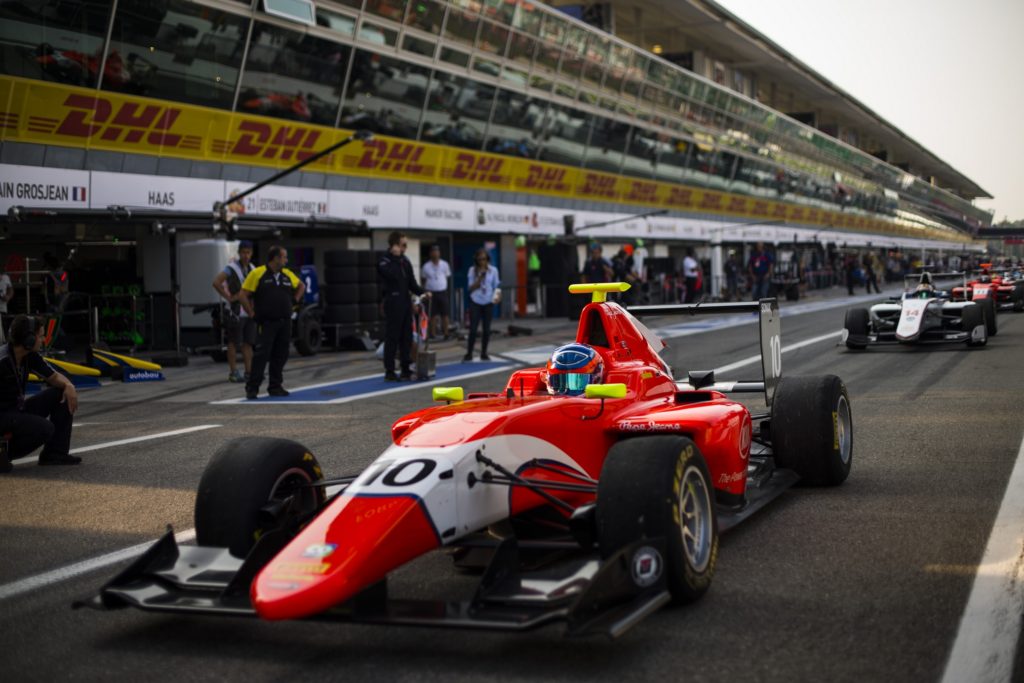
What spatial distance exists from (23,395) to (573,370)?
16.2 feet

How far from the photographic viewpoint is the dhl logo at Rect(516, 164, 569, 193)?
116 ft

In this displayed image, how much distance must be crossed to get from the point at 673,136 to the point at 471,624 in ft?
146

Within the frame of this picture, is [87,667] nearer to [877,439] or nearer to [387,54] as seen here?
[877,439]

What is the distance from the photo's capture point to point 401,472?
464cm

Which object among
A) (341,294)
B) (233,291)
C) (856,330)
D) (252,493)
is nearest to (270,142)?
(341,294)

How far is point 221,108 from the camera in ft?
76.9

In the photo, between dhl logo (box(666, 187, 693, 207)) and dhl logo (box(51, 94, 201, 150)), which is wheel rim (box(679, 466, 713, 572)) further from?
dhl logo (box(666, 187, 693, 207))

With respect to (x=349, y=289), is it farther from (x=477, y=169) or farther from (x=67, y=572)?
(x=67, y=572)

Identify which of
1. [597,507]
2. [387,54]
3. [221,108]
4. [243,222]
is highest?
[387,54]

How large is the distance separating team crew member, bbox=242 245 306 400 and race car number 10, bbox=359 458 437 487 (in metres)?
8.80

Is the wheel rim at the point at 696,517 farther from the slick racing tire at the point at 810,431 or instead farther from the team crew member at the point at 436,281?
the team crew member at the point at 436,281

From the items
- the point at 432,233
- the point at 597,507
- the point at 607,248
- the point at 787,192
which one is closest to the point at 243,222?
the point at 432,233

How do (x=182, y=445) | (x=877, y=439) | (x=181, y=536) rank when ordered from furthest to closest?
(x=182, y=445)
(x=877, y=439)
(x=181, y=536)

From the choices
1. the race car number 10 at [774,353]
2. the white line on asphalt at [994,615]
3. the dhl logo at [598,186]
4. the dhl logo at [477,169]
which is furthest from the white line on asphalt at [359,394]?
the dhl logo at [598,186]
